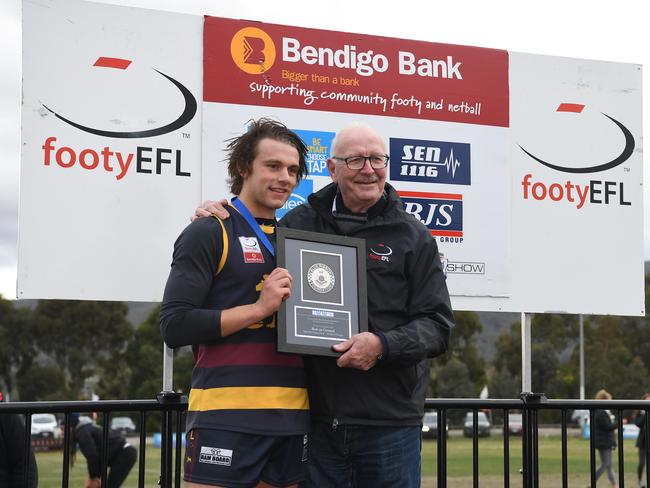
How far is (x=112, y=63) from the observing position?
5.08 metres

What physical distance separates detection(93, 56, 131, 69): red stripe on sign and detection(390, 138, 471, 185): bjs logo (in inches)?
66.2

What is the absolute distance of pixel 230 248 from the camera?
322cm

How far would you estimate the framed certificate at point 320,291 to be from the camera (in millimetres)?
3221

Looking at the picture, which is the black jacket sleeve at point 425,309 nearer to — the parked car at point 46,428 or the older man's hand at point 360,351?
the older man's hand at point 360,351

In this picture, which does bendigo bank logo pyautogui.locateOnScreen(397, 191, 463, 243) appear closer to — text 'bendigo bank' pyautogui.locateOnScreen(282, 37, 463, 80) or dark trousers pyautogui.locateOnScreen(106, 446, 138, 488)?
text 'bendigo bank' pyautogui.locateOnScreen(282, 37, 463, 80)

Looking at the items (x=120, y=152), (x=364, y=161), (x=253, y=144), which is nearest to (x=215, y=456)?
(x=253, y=144)

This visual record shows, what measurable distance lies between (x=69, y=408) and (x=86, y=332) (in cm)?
5701

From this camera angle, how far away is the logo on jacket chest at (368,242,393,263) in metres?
3.52

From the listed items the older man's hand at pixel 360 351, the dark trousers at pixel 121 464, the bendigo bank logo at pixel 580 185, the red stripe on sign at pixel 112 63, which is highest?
the red stripe on sign at pixel 112 63

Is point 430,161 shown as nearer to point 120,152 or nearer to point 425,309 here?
point 120,152

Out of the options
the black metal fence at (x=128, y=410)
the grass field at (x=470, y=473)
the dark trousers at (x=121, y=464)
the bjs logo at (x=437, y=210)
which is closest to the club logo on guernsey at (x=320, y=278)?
the black metal fence at (x=128, y=410)

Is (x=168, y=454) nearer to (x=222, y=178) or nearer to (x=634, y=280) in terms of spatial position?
(x=222, y=178)

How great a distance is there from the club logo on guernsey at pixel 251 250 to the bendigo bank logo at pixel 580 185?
2.99 meters

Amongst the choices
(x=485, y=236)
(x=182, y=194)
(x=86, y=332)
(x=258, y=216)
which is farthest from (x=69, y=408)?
(x=86, y=332)
